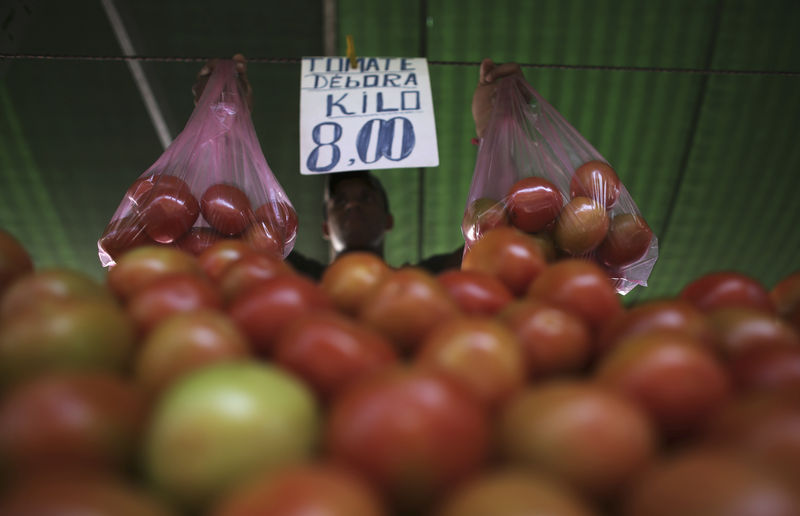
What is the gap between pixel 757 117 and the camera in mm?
2699

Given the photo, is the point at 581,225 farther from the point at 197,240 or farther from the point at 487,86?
the point at 197,240

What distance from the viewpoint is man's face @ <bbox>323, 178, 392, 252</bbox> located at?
5.43 ft

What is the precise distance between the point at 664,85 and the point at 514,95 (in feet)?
5.07

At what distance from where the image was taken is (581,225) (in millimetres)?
1362

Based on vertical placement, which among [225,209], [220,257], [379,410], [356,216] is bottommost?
[356,216]

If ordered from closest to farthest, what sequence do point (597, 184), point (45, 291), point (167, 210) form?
point (45, 291)
point (167, 210)
point (597, 184)

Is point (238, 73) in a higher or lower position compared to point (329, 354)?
higher

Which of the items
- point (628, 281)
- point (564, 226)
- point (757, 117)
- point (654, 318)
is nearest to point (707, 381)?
point (654, 318)

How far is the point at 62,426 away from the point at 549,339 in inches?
18.6

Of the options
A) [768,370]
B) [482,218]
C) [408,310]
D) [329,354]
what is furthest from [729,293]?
[482,218]

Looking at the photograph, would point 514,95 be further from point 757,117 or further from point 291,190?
point 757,117

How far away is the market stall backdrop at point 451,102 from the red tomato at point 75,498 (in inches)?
83.7

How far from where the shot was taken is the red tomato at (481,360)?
500 mm

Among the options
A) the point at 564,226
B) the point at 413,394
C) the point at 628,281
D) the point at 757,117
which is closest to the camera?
the point at 413,394
